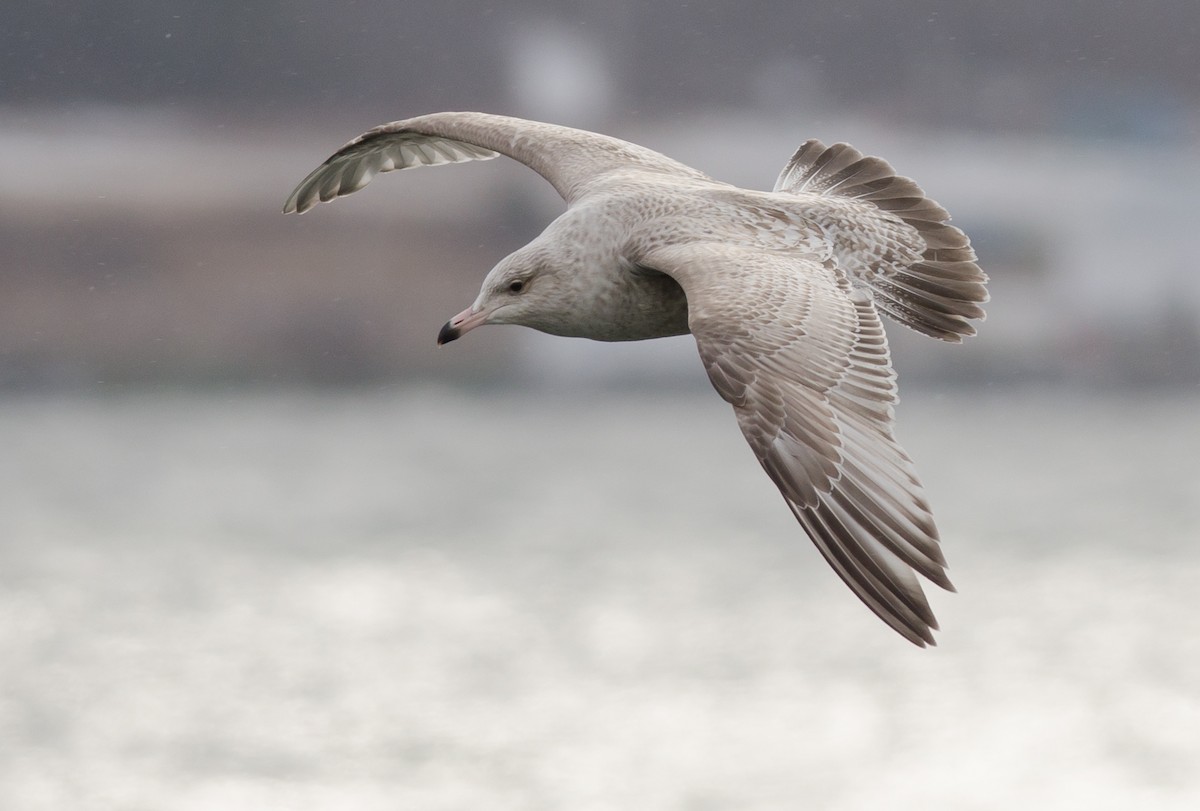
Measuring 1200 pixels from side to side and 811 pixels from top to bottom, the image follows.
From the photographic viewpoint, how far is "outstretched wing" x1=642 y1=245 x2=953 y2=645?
6.28m

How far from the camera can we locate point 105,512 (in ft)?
370

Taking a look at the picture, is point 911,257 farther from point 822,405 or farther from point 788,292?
point 822,405

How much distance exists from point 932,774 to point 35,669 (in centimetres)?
5495

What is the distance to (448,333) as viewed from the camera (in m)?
7.73

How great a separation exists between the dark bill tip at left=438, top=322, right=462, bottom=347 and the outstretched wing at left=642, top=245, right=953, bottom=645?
0.96 m

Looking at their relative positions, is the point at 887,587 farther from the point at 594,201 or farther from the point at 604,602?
the point at 604,602

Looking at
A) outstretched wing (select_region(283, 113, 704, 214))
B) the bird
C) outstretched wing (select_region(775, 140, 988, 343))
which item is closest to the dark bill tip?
the bird

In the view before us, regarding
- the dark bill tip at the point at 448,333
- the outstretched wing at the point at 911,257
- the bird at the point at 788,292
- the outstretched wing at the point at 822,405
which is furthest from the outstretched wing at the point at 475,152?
the outstretched wing at the point at 822,405

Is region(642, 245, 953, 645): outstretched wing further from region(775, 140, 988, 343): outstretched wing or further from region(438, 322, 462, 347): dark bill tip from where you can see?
region(438, 322, 462, 347): dark bill tip

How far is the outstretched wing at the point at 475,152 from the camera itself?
30.7 ft

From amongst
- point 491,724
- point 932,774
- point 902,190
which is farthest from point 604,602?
point 902,190

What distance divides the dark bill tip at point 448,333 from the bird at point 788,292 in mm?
14

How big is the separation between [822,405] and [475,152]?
4.31m

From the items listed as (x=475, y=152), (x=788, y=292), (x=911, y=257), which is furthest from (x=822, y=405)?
(x=475, y=152)
